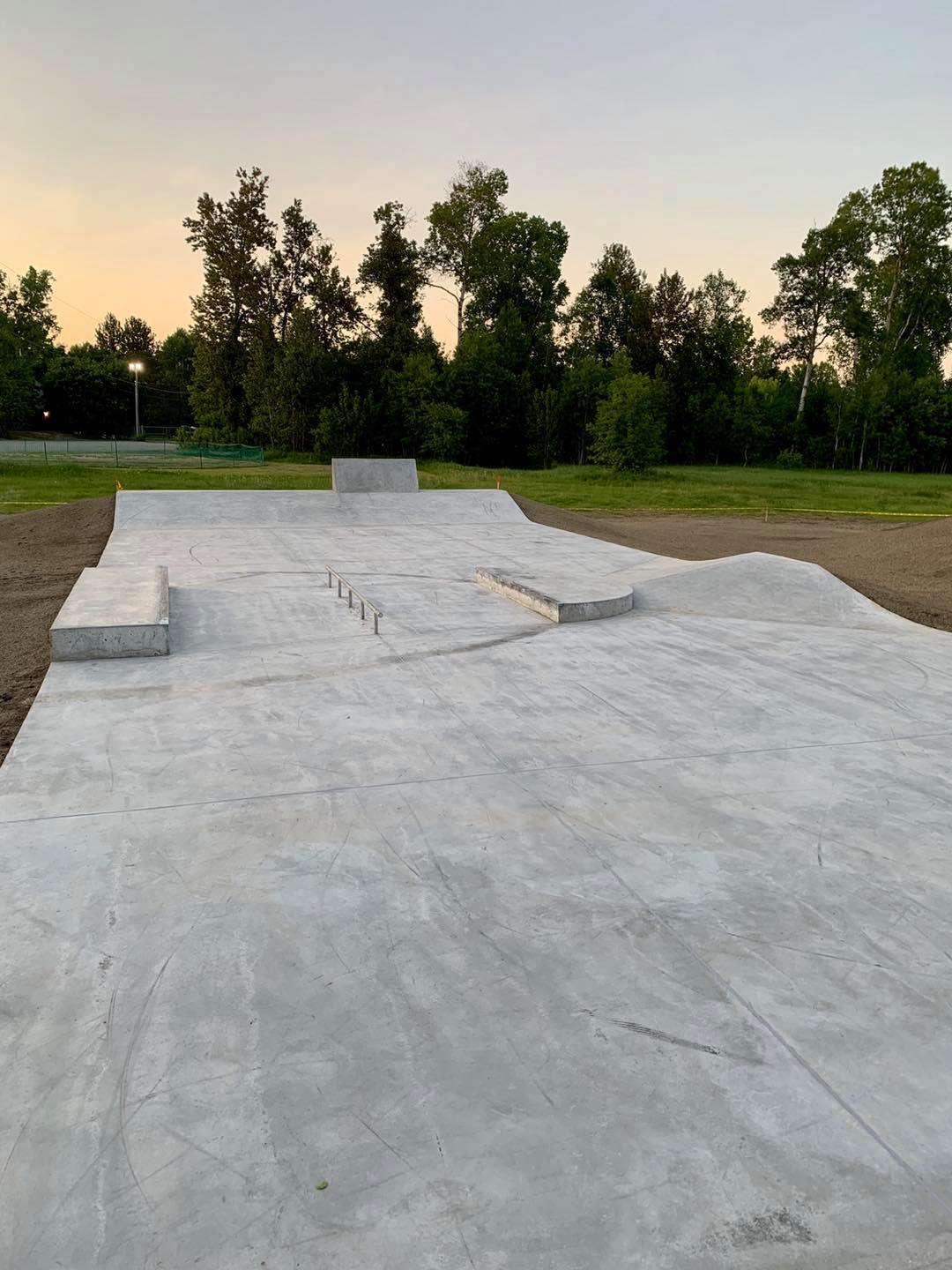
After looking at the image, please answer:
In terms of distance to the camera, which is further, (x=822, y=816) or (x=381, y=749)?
(x=381, y=749)

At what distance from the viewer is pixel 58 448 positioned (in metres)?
54.6

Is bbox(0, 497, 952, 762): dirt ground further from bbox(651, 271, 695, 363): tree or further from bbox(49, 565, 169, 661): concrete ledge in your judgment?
bbox(651, 271, 695, 363): tree

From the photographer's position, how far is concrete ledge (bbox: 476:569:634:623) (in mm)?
10719

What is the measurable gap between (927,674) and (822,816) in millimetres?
4322

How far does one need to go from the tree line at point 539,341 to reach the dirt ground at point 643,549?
79.1 ft

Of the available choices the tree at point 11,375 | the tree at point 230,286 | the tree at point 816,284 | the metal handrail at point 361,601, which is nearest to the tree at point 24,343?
the tree at point 11,375

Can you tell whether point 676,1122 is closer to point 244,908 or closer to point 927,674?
point 244,908

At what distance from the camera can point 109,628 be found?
832 centimetres

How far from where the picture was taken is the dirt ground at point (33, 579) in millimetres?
7770

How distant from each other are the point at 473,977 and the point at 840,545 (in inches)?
789

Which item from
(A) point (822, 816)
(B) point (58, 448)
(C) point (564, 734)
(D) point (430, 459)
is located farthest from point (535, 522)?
(B) point (58, 448)

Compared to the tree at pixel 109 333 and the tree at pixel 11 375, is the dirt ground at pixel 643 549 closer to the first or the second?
the tree at pixel 11 375

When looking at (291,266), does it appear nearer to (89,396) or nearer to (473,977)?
(89,396)

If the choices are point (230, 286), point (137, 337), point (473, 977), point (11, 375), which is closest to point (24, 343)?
point (230, 286)
